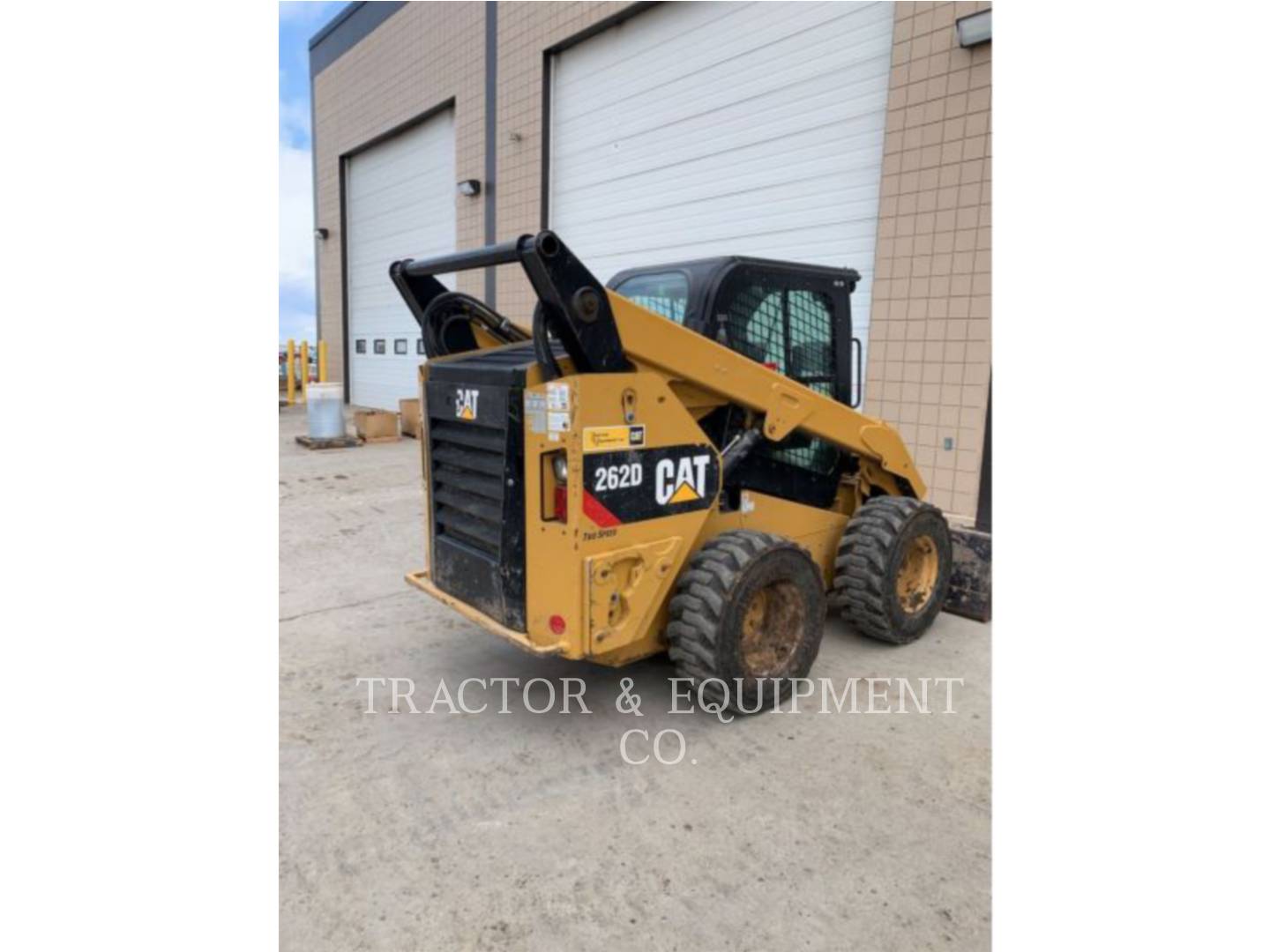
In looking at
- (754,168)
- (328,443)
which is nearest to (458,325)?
(754,168)

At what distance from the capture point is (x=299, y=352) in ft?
63.5

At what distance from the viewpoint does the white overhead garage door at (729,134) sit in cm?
711

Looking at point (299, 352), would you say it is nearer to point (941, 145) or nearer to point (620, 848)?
point (941, 145)

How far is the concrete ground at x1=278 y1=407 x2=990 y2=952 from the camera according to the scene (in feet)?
7.32

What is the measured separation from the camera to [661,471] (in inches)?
127

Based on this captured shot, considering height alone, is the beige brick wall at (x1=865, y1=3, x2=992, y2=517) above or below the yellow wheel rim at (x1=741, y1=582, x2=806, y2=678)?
above

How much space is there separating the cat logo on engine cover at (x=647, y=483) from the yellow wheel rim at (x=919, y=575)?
5.41ft

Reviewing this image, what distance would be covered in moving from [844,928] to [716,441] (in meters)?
2.15

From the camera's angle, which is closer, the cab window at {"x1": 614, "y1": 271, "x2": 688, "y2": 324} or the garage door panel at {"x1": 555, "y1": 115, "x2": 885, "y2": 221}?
the cab window at {"x1": 614, "y1": 271, "x2": 688, "y2": 324}

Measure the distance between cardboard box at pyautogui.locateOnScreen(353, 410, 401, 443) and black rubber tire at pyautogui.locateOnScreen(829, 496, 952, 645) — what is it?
942 cm

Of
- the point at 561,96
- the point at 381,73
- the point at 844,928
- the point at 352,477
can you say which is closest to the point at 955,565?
the point at 844,928

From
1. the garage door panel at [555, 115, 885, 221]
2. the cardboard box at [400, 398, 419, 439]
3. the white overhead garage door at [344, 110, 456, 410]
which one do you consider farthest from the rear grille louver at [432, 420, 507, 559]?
the white overhead garage door at [344, 110, 456, 410]

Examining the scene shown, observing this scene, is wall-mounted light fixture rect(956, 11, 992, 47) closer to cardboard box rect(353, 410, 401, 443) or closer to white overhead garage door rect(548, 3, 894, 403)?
white overhead garage door rect(548, 3, 894, 403)

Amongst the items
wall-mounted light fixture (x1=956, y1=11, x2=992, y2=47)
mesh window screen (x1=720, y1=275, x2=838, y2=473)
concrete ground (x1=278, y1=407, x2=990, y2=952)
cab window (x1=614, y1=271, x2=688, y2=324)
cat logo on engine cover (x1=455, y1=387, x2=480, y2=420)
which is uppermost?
wall-mounted light fixture (x1=956, y1=11, x2=992, y2=47)
